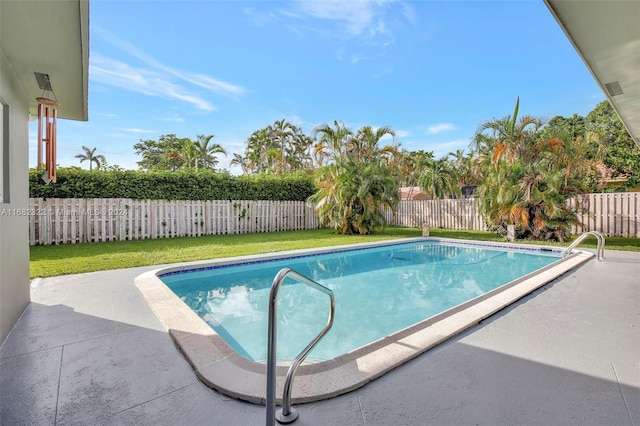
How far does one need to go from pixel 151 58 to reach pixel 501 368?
15.8 m

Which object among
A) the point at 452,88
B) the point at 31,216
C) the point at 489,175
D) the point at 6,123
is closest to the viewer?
the point at 6,123

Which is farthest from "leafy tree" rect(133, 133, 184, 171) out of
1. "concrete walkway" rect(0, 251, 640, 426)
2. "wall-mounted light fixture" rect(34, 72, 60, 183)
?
"concrete walkway" rect(0, 251, 640, 426)

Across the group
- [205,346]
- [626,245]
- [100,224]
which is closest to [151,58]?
[100,224]

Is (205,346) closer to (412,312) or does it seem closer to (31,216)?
(412,312)

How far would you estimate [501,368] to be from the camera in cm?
240

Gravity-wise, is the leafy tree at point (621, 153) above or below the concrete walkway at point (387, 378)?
above

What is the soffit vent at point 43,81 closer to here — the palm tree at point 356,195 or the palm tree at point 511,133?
the palm tree at point 356,195

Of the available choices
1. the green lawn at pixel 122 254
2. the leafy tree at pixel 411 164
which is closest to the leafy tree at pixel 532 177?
the green lawn at pixel 122 254

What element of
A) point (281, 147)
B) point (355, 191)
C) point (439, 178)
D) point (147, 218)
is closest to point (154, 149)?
point (281, 147)

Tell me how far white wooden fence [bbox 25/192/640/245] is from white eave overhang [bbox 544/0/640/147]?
9.42 metres

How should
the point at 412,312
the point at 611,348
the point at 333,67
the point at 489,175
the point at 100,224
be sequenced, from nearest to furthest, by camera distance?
the point at 611,348 → the point at 412,312 → the point at 100,224 → the point at 489,175 → the point at 333,67

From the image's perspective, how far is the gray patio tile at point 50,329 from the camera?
2.78 m

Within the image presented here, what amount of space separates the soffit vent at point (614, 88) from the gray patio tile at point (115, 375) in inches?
225

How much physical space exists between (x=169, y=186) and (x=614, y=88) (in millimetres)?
12750
